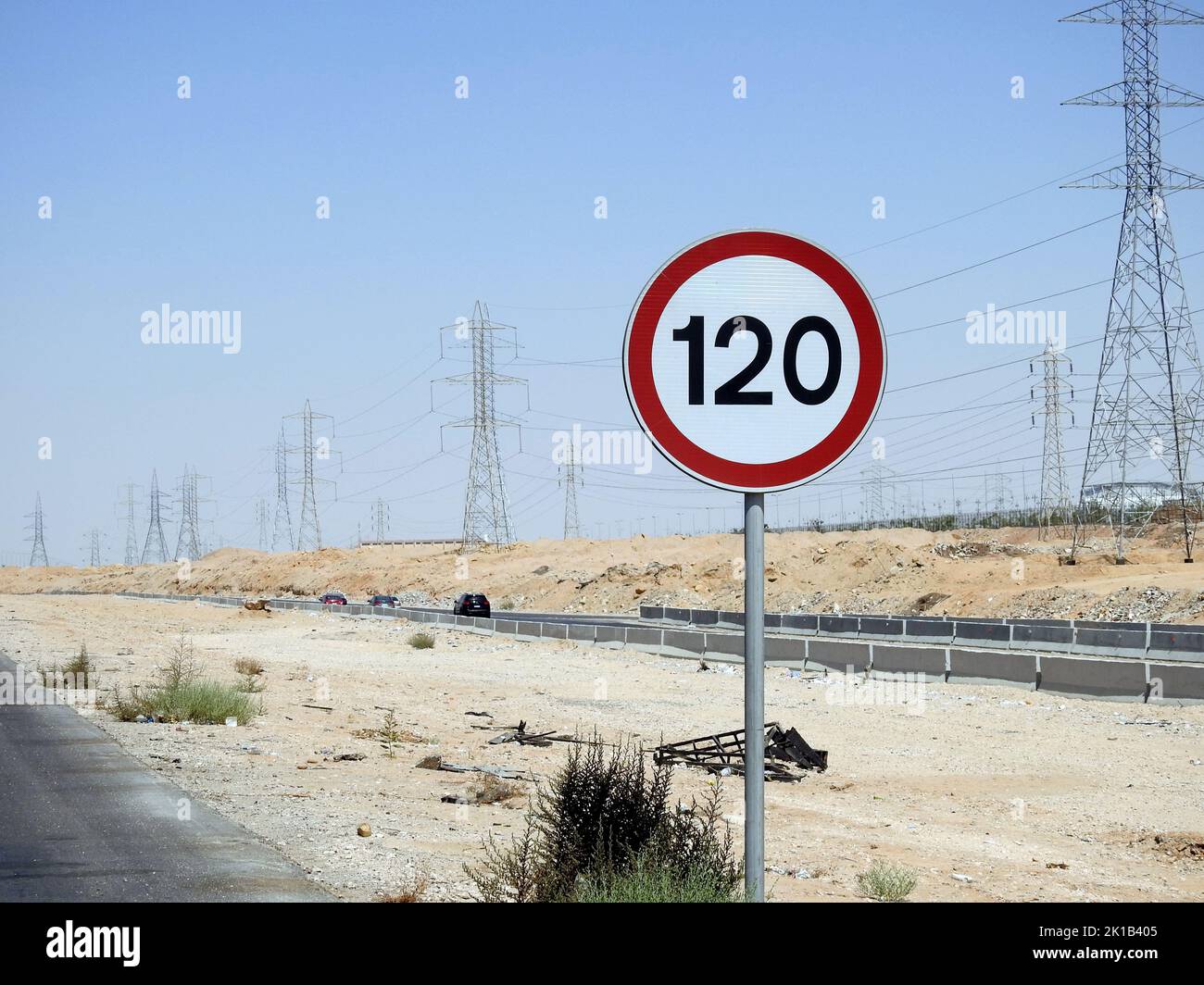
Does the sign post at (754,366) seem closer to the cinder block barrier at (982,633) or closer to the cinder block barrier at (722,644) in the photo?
the cinder block barrier at (722,644)

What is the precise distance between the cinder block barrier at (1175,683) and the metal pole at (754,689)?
22772 millimetres

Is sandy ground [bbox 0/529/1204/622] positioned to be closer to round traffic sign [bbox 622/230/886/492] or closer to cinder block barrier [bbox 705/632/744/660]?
cinder block barrier [bbox 705/632/744/660]

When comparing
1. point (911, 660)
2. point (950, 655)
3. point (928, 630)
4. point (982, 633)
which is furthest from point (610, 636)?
point (950, 655)

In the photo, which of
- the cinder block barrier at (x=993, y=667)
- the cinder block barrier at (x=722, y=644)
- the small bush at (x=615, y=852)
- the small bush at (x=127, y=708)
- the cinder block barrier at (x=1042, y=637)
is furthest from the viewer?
the cinder block barrier at (x=722, y=644)

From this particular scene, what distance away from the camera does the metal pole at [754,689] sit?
3850 mm

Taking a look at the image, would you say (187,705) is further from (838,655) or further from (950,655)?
(838,655)

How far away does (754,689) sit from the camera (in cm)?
385

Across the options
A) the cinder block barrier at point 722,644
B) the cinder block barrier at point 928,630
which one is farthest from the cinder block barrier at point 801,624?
the cinder block barrier at point 722,644

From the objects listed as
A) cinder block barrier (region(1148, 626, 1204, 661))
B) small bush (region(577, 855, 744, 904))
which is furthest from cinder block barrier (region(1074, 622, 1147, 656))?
small bush (region(577, 855, 744, 904))

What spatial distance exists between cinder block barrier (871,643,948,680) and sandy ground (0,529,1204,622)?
16.2m

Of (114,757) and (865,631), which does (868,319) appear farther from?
(865,631)
